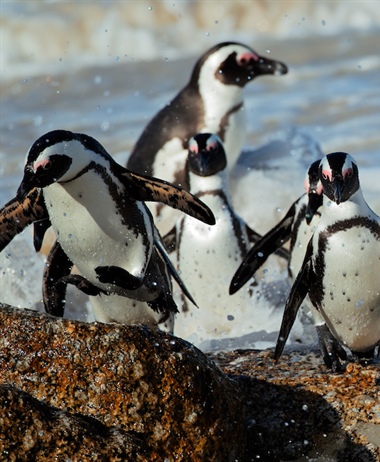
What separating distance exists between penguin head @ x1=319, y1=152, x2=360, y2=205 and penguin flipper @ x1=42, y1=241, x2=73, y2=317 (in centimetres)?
120

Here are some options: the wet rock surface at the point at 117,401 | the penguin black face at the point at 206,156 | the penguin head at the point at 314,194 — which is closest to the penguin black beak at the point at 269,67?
the penguin black face at the point at 206,156

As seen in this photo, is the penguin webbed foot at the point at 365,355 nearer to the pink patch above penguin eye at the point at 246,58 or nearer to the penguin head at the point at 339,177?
the penguin head at the point at 339,177

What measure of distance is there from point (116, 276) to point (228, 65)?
13.1 feet

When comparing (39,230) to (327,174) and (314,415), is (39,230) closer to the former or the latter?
(327,174)

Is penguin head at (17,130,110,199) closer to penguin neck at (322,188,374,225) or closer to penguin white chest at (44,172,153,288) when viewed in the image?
penguin white chest at (44,172,153,288)

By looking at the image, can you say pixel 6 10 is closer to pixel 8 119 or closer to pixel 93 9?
pixel 93 9

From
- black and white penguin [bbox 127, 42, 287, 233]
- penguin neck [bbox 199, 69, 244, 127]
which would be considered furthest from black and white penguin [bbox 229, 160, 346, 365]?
penguin neck [bbox 199, 69, 244, 127]

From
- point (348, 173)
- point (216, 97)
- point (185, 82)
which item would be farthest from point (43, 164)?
point (185, 82)

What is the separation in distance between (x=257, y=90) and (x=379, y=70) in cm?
165

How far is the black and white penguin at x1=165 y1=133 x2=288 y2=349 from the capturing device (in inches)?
222

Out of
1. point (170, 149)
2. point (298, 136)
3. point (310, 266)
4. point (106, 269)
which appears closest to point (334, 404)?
point (310, 266)

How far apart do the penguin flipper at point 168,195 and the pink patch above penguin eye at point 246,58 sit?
3832 mm

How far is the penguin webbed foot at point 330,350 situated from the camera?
3.95 m

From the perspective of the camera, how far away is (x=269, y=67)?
7922 millimetres
